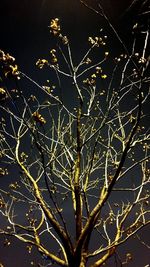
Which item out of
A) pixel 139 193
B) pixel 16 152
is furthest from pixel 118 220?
pixel 16 152

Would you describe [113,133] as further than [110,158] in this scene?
No

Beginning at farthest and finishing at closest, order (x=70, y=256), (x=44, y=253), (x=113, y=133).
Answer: (x=113, y=133) → (x=44, y=253) → (x=70, y=256)

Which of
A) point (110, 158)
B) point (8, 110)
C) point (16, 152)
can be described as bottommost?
point (110, 158)

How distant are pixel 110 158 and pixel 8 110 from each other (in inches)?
161

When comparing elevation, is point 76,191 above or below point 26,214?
above

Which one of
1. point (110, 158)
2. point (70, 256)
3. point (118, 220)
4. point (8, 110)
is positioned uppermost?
point (8, 110)

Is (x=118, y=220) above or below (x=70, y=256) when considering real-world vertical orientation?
below

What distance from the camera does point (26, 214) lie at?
11930mm

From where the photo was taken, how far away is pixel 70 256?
853 cm

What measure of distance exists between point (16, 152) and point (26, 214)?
3078mm

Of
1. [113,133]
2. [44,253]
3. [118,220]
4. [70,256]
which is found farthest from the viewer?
[118,220]

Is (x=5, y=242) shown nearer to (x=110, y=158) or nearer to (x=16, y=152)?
(x=16, y=152)

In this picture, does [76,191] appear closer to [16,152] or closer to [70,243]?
[70,243]

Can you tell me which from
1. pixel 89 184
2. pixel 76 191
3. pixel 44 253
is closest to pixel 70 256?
pixel 44 253
